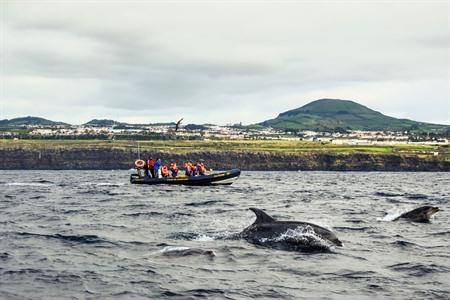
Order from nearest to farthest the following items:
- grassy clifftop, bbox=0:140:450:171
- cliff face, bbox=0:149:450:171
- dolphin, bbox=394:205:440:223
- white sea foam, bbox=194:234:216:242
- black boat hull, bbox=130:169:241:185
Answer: white sea foam, bbox=194:234:216:242 → dolphin, bbox=394:205:440:223 → black boat hull, bbox=130:169:241:185 → cliff face, bbox=0:149:450:171 → grassy clifftop, bbox=0:140:450:171

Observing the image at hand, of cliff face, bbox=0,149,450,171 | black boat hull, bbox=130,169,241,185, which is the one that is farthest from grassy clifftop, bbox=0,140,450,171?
black boat hull, bbox=130,169,241,185

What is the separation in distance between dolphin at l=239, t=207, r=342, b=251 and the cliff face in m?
141

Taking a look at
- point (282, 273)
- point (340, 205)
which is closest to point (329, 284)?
point (282, 273)

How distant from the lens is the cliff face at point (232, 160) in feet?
543

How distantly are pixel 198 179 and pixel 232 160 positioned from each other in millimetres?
100686

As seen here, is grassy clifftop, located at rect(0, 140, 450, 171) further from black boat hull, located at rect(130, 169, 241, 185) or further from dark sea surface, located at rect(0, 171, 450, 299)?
dark sea surface, located at rect(0, 171, 450, 299)

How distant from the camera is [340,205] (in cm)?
4334

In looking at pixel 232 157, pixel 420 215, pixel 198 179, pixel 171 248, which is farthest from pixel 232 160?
pixel 171 248

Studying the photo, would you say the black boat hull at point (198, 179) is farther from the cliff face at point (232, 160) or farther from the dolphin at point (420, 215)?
the cliff face at point (232, 160)

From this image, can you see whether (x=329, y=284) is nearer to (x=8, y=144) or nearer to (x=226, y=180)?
(x=226, y=180)

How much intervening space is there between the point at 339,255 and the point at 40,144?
6902 inches

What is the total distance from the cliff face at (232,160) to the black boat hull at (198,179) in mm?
93846

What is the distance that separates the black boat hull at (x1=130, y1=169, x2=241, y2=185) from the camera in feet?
226

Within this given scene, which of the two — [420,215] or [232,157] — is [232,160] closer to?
[232,157]
